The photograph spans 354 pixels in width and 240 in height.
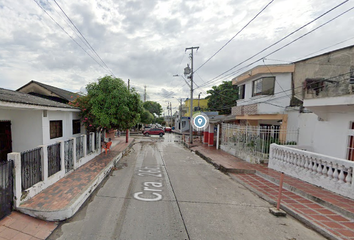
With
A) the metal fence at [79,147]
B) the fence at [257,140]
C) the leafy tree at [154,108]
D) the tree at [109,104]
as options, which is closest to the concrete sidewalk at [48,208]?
the metal fence at [79,147]

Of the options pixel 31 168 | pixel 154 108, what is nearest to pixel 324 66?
pixel 31 168

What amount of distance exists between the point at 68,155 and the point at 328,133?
Answer: 10275 millimetres

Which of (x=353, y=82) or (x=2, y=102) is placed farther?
(x=353, y=82)

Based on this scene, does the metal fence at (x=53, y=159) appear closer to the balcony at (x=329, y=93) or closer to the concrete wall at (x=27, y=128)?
the concrete wall at (x=27, y=128)

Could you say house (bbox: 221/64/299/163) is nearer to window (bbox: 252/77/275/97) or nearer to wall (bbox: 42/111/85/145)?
window (bbox: 252/77/275/97)

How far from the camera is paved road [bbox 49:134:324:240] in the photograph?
10.9 feet

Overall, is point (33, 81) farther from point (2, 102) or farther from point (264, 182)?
point (264, 182)

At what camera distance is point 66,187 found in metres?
5.09

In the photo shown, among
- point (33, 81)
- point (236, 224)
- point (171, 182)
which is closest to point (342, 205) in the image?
point (236, 224)

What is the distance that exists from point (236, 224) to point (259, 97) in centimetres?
878

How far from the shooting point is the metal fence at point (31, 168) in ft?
13.2

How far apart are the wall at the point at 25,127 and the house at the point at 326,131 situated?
10.1 metres

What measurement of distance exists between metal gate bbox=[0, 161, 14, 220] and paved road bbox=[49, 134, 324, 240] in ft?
3.94

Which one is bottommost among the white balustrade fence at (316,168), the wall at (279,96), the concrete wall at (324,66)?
the white balustrade fence at (316,168)
